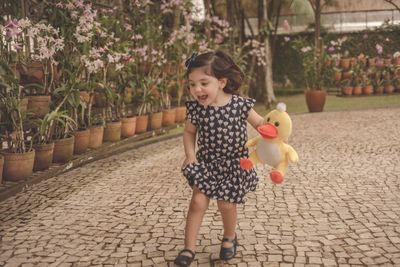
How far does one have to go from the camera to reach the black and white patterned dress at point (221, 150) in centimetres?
282

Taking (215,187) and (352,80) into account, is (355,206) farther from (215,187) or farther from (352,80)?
(352,80)

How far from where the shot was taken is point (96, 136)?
615cm

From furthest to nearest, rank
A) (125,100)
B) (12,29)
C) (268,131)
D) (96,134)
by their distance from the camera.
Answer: (125,100)
(96,134)
(12,29)
(268,131)

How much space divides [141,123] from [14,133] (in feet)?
9.32

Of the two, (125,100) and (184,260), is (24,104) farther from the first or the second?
(184,260)

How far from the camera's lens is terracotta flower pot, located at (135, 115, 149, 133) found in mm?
7406

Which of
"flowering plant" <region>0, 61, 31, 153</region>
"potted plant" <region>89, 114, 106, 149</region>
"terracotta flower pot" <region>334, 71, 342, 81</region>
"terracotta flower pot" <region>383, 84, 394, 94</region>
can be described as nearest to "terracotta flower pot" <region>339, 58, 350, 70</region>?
"terracotta flower pot" <region>334, 71, 342, 81</region>

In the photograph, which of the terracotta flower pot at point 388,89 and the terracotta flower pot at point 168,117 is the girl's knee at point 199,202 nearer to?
the terracotta flower pot at point 168,117

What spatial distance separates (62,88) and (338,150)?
3.32 m

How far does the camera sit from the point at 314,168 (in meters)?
5.35

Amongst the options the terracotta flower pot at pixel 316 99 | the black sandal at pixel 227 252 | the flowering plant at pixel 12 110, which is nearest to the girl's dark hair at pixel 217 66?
the black sandal at pixel 227 252

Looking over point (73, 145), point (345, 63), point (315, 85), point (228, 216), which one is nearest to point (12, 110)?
point (73, 145)

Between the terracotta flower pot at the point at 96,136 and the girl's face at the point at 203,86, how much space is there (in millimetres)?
3548

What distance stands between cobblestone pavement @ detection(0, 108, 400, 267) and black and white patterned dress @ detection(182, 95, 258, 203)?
435 millimetres
